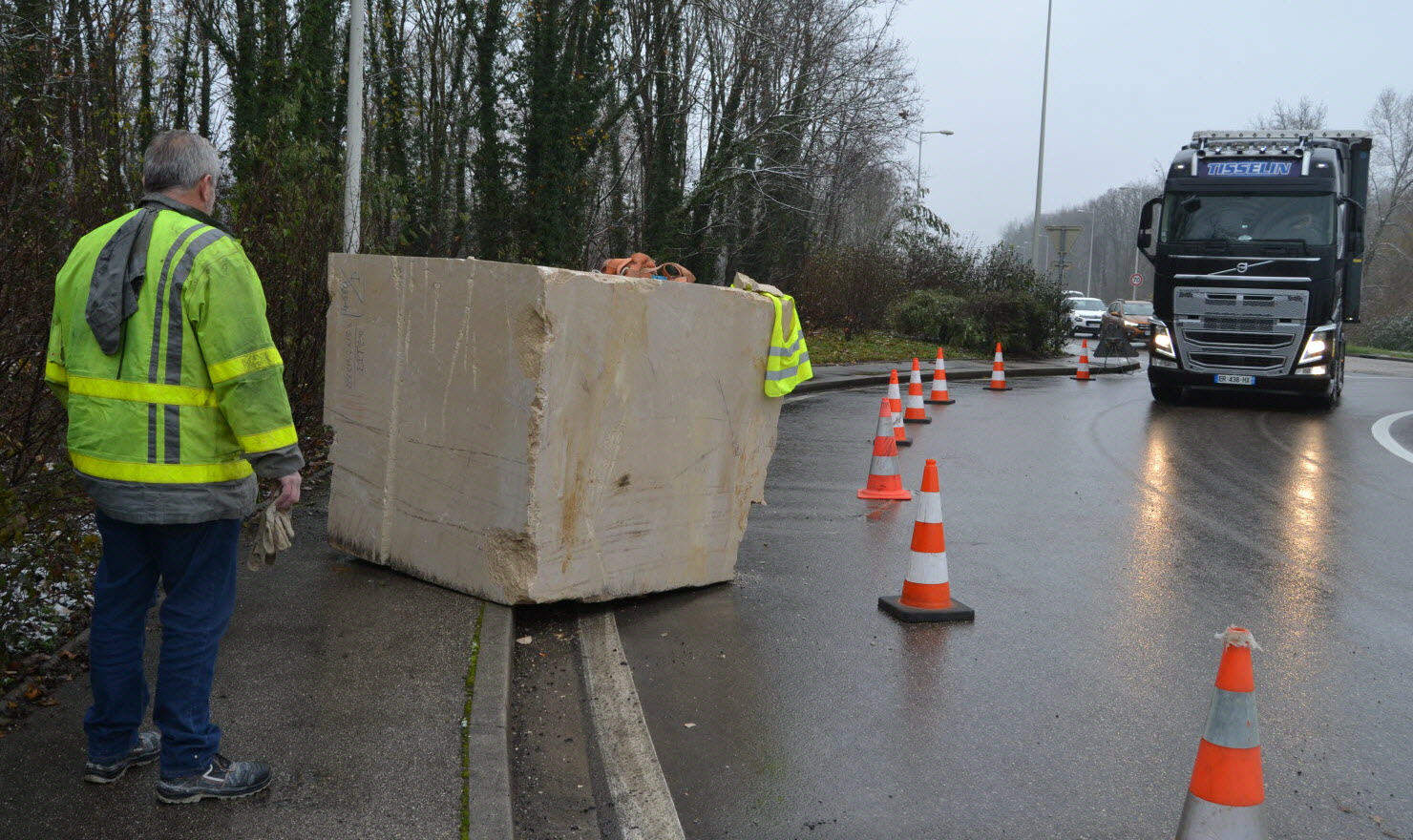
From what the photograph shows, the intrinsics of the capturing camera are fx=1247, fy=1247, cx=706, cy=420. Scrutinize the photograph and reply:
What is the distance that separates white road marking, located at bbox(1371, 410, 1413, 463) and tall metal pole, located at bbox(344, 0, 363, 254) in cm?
1065

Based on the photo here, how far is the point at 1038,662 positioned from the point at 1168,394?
47.4ft

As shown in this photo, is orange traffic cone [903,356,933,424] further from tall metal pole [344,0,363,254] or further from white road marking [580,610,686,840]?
white road marking [580,610,686,840]

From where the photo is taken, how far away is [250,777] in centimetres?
367

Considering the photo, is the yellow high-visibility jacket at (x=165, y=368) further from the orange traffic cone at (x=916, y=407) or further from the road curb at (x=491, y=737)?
the orange traffic cone at (x=916, y=407)

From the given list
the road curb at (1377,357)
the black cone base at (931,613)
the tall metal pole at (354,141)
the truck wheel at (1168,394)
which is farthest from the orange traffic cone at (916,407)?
the road curb at (1377,357)

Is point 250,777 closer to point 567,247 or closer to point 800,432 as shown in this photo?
point 800,432

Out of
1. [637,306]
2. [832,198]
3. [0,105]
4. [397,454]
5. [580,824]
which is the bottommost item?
[580,824]

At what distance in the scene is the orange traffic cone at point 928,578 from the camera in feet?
20.7

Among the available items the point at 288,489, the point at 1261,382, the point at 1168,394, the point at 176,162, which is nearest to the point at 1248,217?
the point at 1261,382

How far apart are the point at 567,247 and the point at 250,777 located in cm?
1820

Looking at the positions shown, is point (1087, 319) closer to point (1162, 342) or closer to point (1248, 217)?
point (1162, 342)

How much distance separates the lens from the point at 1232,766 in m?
3.51

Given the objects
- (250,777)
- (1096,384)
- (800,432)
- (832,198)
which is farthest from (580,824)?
(832,198)

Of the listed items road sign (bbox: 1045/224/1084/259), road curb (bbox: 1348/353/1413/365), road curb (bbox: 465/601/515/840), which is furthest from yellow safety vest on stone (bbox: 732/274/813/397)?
road curb (bbox: 1348/353/1413/365)
